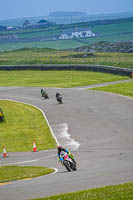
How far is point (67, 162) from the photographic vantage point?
63.2 ft

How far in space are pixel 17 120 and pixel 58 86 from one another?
1955 centimetres

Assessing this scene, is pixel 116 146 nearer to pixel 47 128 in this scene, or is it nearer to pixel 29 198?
pixel 47 128

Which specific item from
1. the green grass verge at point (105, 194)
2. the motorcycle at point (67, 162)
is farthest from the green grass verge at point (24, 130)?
the green grass verge at point (105, 194)

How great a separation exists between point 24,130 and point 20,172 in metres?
12.4

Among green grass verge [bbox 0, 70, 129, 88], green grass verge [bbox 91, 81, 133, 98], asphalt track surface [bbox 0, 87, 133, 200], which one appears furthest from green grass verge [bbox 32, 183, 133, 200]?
green grass verge [bbox 0, 70, 129, 88]

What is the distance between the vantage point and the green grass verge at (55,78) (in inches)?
2228

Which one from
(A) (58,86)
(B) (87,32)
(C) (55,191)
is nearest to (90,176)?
(C) (55,191)

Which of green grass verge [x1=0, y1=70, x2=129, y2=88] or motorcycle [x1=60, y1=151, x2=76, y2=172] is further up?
motorcycle [x1=60, y1=151, x2=76, y2=172]

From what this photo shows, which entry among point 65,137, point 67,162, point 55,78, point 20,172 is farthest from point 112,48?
point 67,162

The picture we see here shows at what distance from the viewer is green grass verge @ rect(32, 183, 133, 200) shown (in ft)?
44.0

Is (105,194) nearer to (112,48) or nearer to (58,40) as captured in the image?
(112,48)

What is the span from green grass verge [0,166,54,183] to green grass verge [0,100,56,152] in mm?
5483

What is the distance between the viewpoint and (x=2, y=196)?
49.6 feet

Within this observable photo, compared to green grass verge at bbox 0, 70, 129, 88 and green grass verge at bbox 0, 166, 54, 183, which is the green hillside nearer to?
green grass verge at bbox 0, 70, 129, 88
